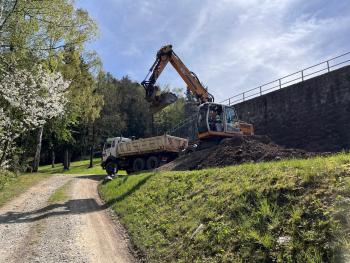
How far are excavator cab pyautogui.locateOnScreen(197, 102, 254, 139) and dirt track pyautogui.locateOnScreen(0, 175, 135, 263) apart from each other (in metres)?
9.02

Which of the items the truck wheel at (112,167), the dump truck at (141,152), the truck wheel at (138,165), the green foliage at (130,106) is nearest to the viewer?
the dump truck at (141,152)

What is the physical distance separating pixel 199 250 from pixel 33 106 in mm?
18546

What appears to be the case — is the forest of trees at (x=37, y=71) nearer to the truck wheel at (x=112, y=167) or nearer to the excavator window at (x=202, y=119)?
the truck wheel at (x=112, y=167)

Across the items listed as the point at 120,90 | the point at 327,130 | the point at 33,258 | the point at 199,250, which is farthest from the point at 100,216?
the point at 120,90

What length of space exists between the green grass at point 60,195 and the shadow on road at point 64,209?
31.7 inches

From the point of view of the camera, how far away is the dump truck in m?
32.1

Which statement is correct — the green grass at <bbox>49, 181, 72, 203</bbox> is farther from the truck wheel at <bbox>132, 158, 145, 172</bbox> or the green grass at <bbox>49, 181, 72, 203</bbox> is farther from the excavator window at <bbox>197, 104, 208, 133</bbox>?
the excavator window at <bbox>197, 104, 208, 133</bbox>

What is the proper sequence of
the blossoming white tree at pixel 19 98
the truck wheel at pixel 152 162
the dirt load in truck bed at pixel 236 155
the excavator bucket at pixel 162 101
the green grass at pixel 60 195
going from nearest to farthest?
the dirt load in truck bed at pixel 236 155 < the green grass at pixel 60 195 < the blossoming white tree at pixel 19 98 < the excavator bucket at pixel 162 101 < the truck wheel at pixel 152 162

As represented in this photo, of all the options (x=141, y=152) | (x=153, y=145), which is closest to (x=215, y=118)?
(x=153, y=145)

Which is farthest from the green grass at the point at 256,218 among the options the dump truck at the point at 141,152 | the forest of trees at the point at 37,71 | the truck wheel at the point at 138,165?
the truck wheel at the point at 138,165

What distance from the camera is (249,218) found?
29.5 feet

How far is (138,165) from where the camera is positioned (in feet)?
110

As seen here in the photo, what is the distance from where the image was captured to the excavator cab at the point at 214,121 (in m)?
27.5

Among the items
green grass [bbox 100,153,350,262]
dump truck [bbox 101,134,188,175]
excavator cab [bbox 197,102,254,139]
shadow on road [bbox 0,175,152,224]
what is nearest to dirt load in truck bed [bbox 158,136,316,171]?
excavator cab [bbox 197,102,254,139]
